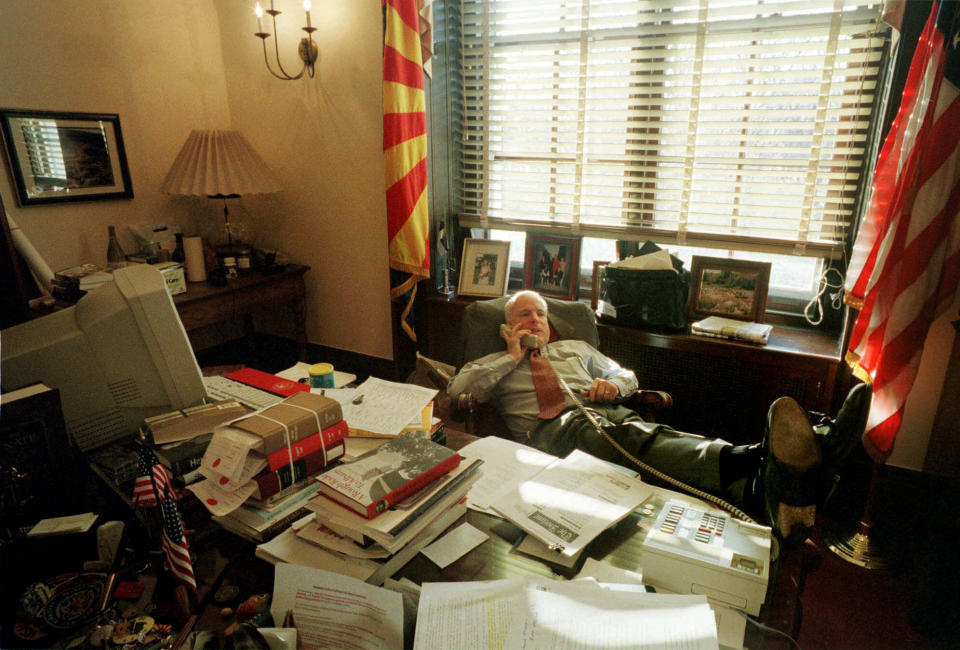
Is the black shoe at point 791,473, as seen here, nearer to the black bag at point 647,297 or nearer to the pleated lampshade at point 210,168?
the black bag at point 647,297

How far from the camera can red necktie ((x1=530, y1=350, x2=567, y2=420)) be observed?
2068 mm

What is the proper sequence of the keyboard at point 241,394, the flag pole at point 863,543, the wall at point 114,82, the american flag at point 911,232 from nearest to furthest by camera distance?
the keyboard at point 241,394
the american flag at point 911,232
the flag pole at point 863,543
the wall at point 114,82

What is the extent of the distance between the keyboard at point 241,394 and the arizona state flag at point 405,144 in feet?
4.59

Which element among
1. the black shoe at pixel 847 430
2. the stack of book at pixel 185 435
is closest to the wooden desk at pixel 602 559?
the black shoe at pixel 847 430

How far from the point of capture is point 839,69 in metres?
2.19

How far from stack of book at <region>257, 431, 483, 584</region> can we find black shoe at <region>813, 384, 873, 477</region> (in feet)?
2.95

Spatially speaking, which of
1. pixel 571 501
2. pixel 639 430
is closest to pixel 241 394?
pixel 571 501

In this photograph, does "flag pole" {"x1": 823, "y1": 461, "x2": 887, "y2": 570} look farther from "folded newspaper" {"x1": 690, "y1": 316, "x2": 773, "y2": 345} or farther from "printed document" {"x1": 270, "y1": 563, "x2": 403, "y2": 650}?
"printed document" {"x1": 270, "y1": 563, "x2": 403, "y2": 650}

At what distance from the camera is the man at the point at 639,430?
1.30m

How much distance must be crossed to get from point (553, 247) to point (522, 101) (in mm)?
746

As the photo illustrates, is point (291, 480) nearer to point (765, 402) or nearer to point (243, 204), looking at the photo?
point (765, 402)

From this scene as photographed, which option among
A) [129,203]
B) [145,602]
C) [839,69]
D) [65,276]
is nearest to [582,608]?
[145,602]

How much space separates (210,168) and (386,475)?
2.49 meters

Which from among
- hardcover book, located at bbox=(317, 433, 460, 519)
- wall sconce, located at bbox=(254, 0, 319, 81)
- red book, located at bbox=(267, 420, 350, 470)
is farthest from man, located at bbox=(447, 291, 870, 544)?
wall sconce, located at bbox=(254, 0, 319, 81)
